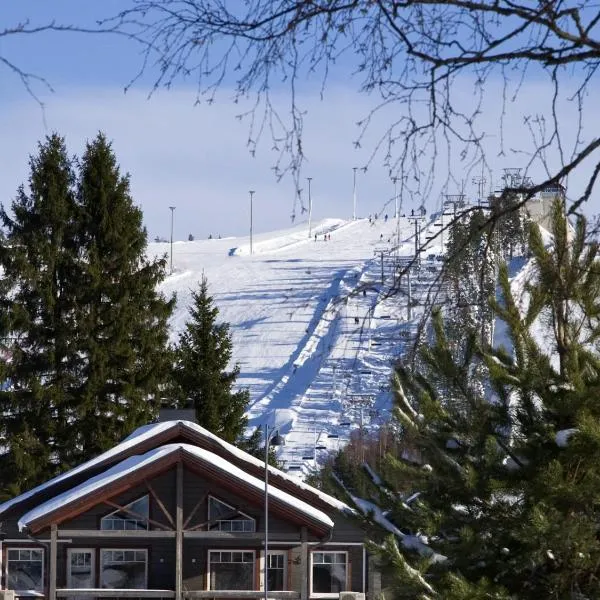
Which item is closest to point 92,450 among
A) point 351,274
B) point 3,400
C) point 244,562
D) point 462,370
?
point 3,400

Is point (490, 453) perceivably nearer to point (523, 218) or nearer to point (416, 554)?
point (416, 554)

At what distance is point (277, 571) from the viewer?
25.2 m

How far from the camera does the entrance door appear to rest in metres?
25.0

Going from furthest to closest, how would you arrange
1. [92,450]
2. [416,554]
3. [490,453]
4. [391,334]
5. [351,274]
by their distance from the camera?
[351,274]
[92,450]
[416,554]
[490,453]
[391,334]

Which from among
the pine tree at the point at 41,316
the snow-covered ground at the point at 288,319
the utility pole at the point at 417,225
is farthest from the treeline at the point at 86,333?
the utility pole at the point at 417,225

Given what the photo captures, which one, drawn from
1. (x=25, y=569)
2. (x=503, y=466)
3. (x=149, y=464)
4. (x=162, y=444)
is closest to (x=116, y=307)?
(x=162, y=444)

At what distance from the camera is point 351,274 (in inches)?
5212

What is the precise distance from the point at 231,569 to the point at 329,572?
1890 mm

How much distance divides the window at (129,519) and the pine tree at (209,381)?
7.89 meters

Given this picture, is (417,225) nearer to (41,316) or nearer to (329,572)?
(329,572)

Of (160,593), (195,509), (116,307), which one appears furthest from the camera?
(116,307)

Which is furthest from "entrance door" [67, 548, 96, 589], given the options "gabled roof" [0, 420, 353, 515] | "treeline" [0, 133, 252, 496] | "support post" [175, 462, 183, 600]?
"treeline" [0, 133, 252, 496]

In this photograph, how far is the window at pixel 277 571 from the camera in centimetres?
2498

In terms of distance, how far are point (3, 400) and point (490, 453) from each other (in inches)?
992
